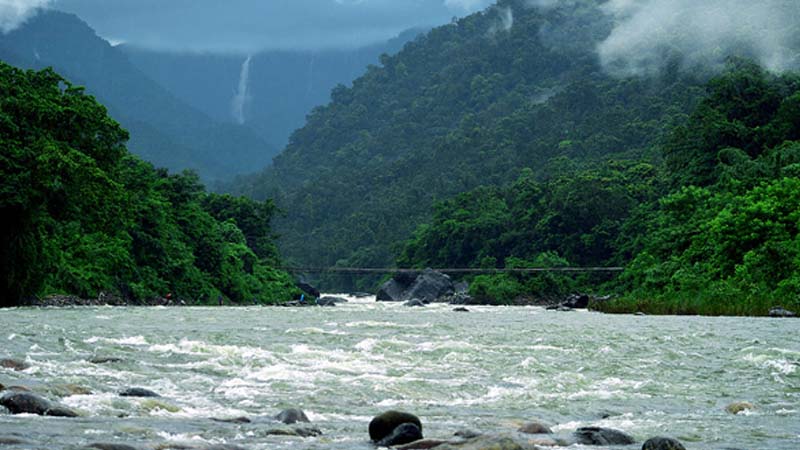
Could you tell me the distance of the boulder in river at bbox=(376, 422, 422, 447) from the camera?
931cm

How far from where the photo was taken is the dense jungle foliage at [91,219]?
3347 cm

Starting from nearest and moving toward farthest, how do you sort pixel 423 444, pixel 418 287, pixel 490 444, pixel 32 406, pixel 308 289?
pixel 490 444 → pixel 423 444 → pixel 32 406 → pixel 418 287 → pixel 308 289

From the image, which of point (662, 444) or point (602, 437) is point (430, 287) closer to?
point (602, 437)

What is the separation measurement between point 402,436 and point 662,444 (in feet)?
8.06

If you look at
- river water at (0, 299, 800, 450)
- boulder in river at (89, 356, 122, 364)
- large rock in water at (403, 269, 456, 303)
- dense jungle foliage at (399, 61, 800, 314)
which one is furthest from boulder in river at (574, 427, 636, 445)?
large rock in water at (403, 269, 456, 303)

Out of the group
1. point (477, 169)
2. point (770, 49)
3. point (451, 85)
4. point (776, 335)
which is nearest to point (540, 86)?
point (451, 85)

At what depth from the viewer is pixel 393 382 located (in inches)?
546

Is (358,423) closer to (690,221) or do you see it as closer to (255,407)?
(255,407)

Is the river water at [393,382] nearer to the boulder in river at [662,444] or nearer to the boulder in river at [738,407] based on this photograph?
the boulder in river at [738,407]

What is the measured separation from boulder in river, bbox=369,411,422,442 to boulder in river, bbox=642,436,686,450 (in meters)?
2.20

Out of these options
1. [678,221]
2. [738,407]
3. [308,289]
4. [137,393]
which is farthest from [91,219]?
[308,289]

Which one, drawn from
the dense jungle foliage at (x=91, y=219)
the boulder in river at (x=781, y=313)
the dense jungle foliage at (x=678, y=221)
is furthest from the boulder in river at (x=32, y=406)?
the dense jungle foliage at (x=678, y=221)

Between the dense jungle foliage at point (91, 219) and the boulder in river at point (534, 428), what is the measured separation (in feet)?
85.5

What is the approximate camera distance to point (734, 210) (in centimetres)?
4503
